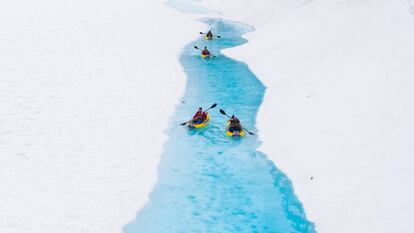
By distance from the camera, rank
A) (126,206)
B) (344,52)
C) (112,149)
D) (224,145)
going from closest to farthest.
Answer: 1. (126,206)
2. (112,149)
3. (224,145)
4. (344,52)

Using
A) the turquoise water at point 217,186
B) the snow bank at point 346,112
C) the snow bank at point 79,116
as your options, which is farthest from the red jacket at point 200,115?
the snow bank at point 346,112

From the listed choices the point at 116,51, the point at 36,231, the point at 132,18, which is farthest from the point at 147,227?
the point at 132,18

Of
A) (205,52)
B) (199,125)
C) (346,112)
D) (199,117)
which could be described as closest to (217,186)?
(199,125)

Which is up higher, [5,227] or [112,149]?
[112,149]

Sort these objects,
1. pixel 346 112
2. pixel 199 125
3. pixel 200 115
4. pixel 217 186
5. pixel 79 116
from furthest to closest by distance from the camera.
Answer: pixel 200 115, pixel 199 125, pixel 79 116, pixel 346 112, pixel 217 186

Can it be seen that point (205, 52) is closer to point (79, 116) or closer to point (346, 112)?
point (79, 116)

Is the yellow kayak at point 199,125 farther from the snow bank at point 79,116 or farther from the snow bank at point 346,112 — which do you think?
the snow bank at point 346,112

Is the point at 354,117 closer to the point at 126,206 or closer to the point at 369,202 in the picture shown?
the point at 369,202
